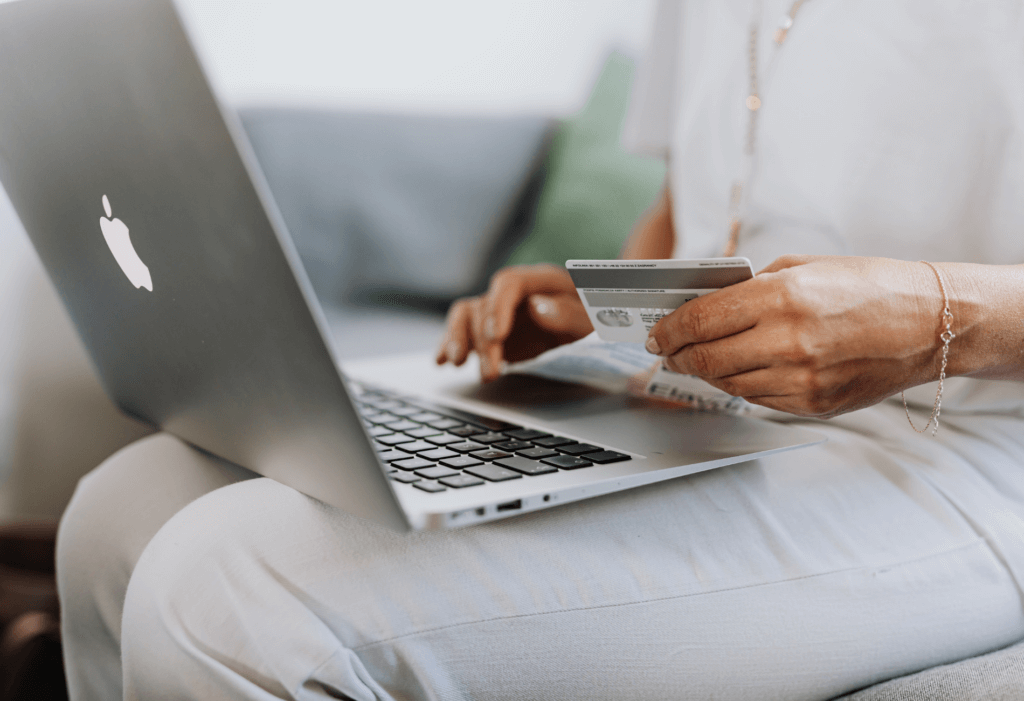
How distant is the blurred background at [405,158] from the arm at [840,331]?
3.23 ft

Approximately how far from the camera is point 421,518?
0.34 meters

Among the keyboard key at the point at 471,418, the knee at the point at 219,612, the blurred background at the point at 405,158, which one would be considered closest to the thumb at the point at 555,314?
the keyboard key at the point at 471,418

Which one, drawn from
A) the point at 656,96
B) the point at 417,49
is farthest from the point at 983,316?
the point at 417,49

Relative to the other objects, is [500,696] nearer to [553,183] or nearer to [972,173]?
[972,173]

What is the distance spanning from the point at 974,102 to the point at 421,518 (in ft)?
1.91

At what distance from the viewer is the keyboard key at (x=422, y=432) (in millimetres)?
525

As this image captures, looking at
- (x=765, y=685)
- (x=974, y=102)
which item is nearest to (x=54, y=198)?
(x=765, y=685)

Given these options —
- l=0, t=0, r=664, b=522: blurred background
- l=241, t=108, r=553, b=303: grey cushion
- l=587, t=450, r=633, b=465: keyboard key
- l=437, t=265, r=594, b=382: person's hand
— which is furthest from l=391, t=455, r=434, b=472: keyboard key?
l=241, t=108, r=553, b=303: grey cushion

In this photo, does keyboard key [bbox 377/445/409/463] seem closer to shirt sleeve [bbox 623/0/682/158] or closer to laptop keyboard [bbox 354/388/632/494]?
laptop keyboard [bbox 354/388/632/494]

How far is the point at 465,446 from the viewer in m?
0.49

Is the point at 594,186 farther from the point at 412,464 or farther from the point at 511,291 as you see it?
the point at 412,464

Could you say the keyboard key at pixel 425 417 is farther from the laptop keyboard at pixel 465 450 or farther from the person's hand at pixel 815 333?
the person's hand at pixel 815 333

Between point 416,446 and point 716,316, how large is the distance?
0.21m

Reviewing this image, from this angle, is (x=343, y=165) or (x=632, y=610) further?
(x=343, y=165)
